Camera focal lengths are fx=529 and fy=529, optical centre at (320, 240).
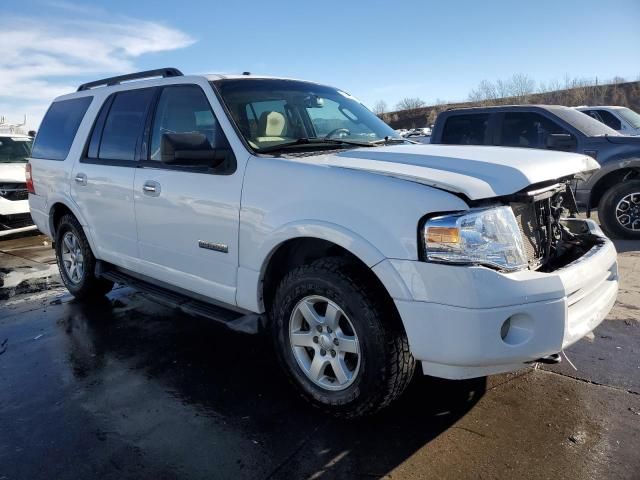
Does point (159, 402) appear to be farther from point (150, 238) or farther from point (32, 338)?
point (32, 338)

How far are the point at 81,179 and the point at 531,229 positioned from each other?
3763 mm

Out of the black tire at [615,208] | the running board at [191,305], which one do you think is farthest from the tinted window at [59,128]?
the black tire at [615,208]

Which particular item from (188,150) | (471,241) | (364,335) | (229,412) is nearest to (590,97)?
(188,150)

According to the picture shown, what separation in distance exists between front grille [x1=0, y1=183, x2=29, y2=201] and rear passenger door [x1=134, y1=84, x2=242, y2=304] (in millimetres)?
5940

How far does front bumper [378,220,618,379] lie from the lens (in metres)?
2.32

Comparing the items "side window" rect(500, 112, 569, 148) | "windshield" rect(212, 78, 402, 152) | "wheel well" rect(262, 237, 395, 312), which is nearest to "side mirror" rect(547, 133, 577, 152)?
"side window" rect(500, 112, 569, 148)

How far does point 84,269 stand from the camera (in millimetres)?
5062

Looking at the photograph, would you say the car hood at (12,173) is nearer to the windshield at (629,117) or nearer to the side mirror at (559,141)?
the side mirror at (559,141)

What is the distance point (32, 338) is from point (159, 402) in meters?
1.88

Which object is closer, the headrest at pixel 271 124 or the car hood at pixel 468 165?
the car hood at pixel 468 165

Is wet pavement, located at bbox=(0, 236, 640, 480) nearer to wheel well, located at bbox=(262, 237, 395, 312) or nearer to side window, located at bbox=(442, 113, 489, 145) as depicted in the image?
wheel well, located at bbox=(262, 237, 395, 312)

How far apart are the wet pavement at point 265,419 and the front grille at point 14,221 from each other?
5122 mm

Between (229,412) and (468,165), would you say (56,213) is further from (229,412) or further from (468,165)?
(468,165)

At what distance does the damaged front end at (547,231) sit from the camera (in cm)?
279
